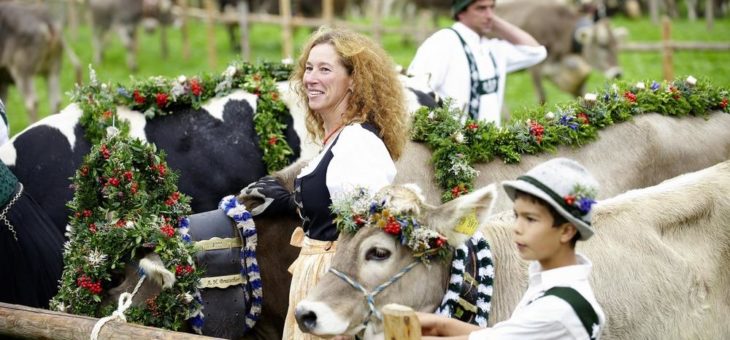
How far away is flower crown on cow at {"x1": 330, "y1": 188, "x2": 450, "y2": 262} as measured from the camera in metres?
3.16

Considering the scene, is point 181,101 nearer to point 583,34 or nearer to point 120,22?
point 583,34

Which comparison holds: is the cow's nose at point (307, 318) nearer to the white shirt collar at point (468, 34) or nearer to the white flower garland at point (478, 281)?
the white flower garland at point (478, 281)

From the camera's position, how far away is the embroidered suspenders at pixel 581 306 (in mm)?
2746

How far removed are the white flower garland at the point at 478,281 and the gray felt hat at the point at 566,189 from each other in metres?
→ 0.55

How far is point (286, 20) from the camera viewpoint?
17.6m

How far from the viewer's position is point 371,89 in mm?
3801

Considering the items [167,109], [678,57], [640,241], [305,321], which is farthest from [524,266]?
[678,57]

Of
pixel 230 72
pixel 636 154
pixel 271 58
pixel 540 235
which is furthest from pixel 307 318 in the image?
pixel 271 58

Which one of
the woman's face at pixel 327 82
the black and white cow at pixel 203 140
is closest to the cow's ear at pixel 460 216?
the woman's face at pixel 327 82

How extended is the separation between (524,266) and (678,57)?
14.1m

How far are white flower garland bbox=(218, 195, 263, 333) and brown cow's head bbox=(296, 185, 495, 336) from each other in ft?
3.81

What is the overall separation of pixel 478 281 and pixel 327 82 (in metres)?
1.03

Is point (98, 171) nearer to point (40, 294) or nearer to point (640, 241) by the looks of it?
point (40, 294)

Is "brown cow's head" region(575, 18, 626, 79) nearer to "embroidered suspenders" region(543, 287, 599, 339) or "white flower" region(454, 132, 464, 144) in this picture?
"white flower" region(454, 132, 464, 144)
